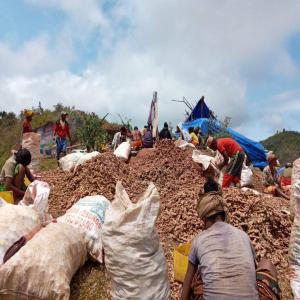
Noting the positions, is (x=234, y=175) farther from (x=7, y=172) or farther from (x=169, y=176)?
(x=7, y=172)

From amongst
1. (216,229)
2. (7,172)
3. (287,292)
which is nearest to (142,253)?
(216,229)

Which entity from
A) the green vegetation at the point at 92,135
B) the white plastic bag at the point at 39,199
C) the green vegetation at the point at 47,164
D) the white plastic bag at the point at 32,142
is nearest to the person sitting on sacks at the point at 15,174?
the white plastic bag at the point at 39,199

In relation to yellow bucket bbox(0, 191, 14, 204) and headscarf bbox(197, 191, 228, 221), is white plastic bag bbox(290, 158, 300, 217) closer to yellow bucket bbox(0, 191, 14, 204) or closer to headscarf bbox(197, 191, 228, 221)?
headscarf bbox(197, 191, 228, 221)

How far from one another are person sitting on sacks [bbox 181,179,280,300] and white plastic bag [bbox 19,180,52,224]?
205 cm

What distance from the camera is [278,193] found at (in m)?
7.49

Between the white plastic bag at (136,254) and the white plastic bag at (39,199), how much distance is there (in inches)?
53.2

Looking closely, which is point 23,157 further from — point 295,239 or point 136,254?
point 295,239

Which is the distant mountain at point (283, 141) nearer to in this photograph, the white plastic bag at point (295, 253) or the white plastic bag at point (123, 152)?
the white plastic bag at point (123, 152)

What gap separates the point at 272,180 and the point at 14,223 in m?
5.79

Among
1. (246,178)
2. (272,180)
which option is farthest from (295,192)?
(272,180)

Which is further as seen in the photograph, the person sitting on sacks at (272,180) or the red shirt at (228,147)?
the person sitting on sacks at (272,180)

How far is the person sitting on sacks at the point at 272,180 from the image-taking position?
296 inches

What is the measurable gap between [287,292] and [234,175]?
9.78 ft

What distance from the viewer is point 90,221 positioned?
4008 millimetres
